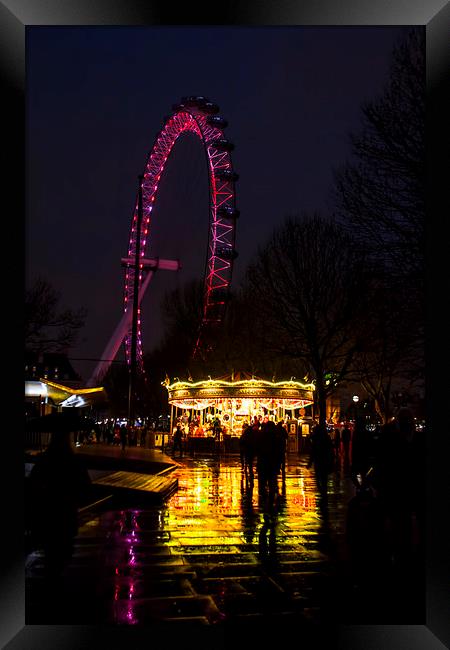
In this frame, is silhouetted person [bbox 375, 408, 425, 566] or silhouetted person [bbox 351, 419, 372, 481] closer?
silhouetted person [bbox 375, 408, 425, 566]

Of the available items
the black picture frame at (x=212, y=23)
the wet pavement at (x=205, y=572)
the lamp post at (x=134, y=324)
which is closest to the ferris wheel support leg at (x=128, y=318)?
the lamp post at (x=134, y=324)

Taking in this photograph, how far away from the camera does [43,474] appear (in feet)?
22.8

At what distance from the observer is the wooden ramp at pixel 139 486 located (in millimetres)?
13727

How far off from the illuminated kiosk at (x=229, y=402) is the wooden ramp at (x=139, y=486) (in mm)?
18273

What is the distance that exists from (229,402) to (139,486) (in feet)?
83.5

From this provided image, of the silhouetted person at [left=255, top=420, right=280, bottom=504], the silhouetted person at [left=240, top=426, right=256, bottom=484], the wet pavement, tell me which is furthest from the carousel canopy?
the wet pavement

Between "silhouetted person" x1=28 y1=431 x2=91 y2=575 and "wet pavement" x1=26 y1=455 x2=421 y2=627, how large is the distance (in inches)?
19.0

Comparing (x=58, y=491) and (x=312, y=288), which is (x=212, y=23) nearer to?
(x=58, y=491)

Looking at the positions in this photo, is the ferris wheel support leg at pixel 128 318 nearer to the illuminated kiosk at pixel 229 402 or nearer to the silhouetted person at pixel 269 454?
the illuminated kiosk at pixel 229 402

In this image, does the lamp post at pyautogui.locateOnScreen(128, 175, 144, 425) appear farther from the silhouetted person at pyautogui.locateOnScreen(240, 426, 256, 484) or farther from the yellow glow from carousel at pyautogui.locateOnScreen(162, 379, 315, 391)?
the yellow glow from carousel at pyautogui.locateOnScreen(162, 379, 315, 391)

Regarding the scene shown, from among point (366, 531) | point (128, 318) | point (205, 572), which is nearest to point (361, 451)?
point (366, 531)

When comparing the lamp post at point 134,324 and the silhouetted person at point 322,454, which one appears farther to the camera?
the lamp post at point 134,324

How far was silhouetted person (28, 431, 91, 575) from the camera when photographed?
22.5 ft
